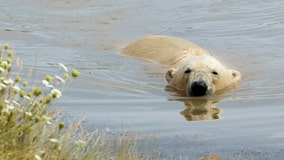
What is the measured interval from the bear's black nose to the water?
22cm

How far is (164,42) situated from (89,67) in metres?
1.47

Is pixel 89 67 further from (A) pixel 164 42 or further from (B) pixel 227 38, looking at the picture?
(B) pixel 227 38

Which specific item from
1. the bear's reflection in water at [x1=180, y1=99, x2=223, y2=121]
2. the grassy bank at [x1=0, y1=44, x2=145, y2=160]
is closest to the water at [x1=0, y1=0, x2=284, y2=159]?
the bear's reflection in water at [x1=180, y1=99, x2=223, y2=121]

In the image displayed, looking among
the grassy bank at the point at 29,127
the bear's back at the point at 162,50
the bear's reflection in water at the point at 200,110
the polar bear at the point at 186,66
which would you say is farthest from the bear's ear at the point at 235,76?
the grassy bank at the point at 29,127

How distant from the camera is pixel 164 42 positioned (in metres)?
12.8

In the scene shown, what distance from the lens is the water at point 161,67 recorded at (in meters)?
7.82

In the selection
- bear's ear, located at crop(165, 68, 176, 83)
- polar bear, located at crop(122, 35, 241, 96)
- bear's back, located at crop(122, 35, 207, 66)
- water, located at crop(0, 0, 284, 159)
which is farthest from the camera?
bear's back, located at crop(122, 35, 207, 66)

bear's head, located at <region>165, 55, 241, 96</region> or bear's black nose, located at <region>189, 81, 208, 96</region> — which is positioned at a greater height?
bear's head, located at <region>165, 55, 241, 96</region>

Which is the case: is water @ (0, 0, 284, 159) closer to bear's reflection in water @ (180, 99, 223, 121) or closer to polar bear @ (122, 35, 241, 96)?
bear's reflection in water @ (180, 99, 223, 121)

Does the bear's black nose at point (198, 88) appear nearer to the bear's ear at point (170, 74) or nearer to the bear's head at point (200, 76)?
the bear's head at point (200, 76)

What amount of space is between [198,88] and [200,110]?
915mm

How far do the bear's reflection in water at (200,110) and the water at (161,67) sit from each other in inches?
0.5

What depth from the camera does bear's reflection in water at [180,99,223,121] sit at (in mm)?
8861

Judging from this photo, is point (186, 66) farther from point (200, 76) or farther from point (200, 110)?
point (200, 110)
